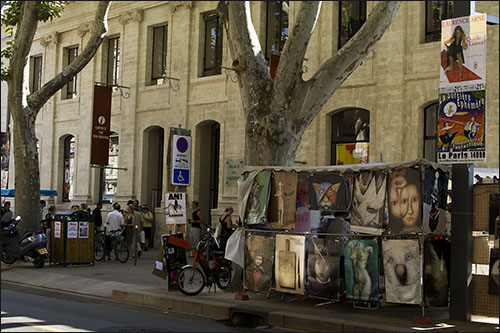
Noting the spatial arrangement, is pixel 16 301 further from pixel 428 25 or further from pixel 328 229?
pixel 428 25

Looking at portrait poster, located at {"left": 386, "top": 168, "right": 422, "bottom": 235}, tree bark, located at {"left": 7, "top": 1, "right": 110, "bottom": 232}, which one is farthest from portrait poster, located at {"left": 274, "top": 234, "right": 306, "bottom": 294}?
tree bark, located at {"left": 7, "top": 1, "right": 110, "bottom": 232}

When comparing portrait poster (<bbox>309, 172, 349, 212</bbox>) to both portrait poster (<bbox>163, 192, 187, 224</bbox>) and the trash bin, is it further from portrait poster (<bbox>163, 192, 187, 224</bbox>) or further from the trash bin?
the trash bin

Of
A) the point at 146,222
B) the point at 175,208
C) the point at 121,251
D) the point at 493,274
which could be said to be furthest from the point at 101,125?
the point at 493,274

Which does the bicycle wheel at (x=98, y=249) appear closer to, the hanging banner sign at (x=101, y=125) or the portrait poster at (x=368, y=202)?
the hanging banner sign at (x=101, y=125)

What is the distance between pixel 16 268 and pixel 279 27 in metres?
11.7

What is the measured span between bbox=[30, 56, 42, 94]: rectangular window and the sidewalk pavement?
1850cm

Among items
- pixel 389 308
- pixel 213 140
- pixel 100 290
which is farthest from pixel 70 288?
pixel 213 140

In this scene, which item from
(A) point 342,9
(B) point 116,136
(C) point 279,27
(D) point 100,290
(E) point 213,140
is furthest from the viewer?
(B) point 116,136

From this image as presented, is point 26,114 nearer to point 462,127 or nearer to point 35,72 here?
point 462,127

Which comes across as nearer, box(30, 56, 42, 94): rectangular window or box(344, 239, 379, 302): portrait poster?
box(344, 239, 379, 302): portrait poster

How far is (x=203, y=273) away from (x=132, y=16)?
1759 cm

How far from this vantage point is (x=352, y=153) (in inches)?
813

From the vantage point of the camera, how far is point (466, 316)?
32.5 ft

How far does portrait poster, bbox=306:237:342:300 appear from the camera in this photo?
1091 cm
